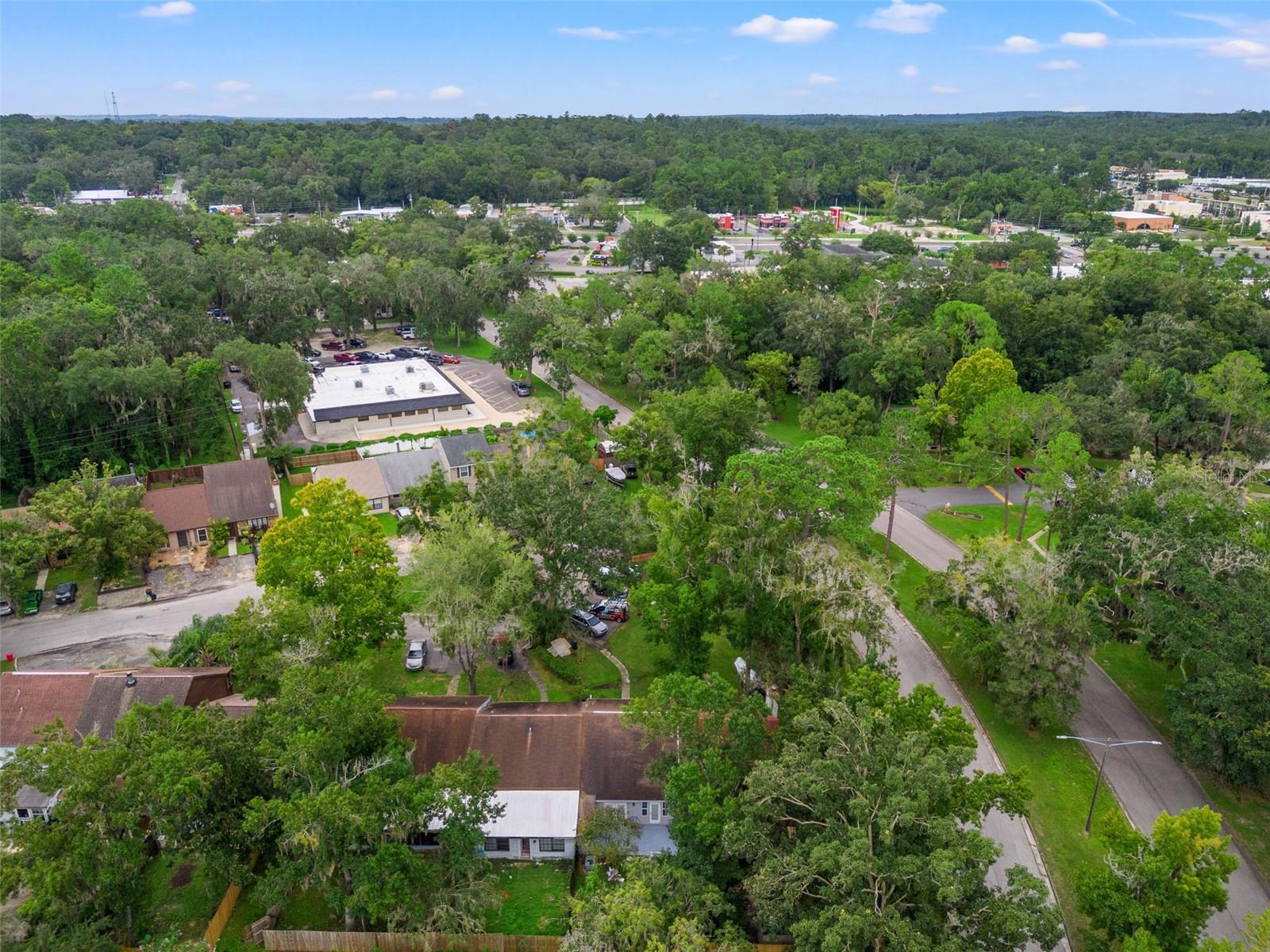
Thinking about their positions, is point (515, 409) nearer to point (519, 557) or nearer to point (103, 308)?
point (103, 308)

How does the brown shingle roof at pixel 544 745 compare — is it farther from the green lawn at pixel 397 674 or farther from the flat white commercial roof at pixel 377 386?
the flat white commercial roof at pixel 377 386

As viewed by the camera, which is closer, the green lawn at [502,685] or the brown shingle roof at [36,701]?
the brown shingle roof at [36,701]

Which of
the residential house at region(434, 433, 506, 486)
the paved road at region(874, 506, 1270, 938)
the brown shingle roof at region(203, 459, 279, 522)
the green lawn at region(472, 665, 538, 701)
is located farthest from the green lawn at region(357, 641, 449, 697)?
the paved road at region(874, 506, 1270, 938)

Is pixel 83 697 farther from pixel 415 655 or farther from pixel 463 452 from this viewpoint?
pixel 463 452

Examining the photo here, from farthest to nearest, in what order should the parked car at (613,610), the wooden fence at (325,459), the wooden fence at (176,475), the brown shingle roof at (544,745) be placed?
1. the wooden fence at (325,459)
2. the wooden fence at (176,475)
3. the parked car at (613,610)
4. the brown shingle roof at (544,745)

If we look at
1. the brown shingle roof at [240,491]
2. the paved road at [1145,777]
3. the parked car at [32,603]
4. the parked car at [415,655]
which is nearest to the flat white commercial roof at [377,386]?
the brown shingle roof at [240,491]

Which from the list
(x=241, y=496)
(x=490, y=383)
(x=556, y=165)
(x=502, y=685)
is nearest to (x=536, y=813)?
(x=502, y=685)
